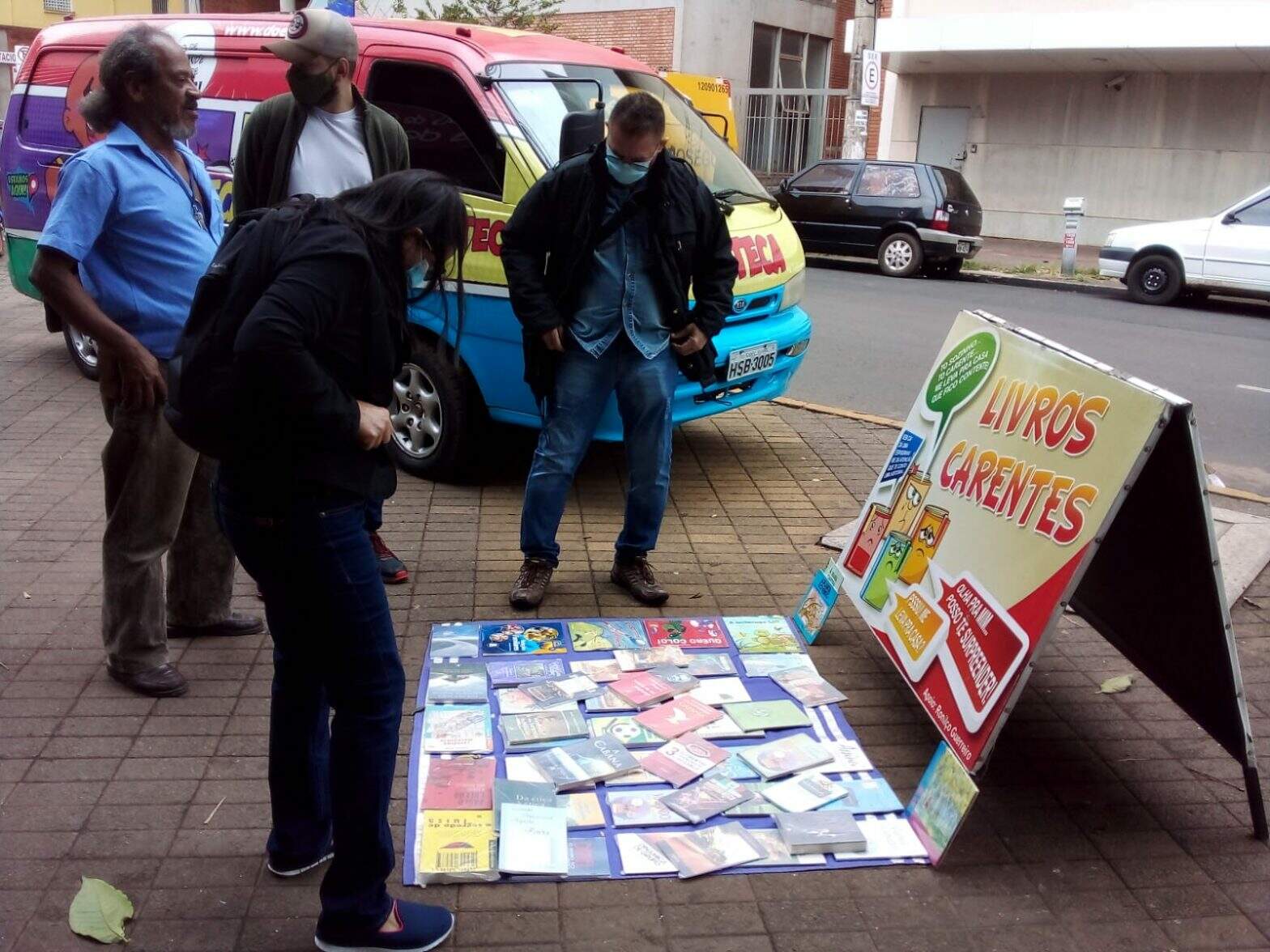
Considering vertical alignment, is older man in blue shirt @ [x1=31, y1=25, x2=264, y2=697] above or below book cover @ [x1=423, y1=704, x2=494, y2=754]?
above

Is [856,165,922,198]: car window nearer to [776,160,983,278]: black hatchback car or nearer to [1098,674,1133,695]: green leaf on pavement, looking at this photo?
[776,160,983,278]: black hatchback car

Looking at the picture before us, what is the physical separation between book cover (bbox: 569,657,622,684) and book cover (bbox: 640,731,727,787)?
0.44 metres

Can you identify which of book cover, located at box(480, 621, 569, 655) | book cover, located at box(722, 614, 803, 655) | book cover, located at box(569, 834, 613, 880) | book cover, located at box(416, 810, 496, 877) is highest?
book cover, located at box(722, 614, 803, 655)

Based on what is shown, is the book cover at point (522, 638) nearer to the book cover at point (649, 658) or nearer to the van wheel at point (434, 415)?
the book cover at point (649, 658)

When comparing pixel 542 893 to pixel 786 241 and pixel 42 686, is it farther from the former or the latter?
pixel 786 241

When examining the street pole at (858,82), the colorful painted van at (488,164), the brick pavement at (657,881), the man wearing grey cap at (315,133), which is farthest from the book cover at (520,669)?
the street pole at (858,82)

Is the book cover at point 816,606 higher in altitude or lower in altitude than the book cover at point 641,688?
higher

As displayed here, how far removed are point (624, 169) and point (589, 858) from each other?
2522 mm

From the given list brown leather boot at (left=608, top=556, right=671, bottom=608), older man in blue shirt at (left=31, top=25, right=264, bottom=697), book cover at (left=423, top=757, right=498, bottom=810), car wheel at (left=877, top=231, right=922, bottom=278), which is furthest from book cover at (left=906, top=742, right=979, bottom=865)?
car wheel at (left=877, top=231, right=922, bottom=278)

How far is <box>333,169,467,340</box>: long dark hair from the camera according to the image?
2.58 metres

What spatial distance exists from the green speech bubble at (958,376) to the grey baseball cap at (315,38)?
245 centimetres

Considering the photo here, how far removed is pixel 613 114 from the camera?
447cm

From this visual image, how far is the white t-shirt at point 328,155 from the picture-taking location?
4.59 meters

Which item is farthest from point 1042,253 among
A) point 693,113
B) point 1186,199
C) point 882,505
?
point 882,505
